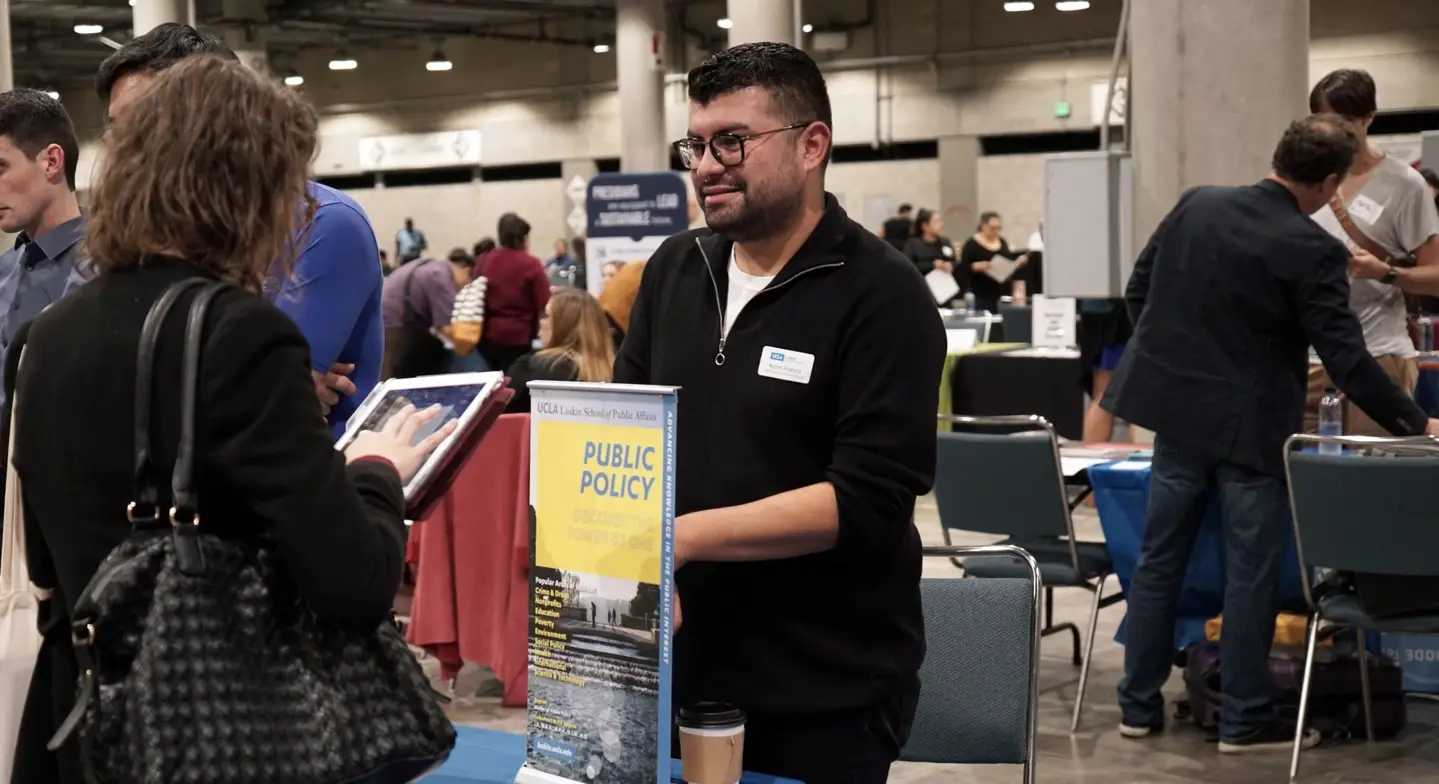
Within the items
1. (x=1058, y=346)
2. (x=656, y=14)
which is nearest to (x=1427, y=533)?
(x=1058, y=346)

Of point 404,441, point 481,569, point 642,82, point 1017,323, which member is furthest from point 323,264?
point 642,82

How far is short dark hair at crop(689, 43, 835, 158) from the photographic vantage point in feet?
6.32

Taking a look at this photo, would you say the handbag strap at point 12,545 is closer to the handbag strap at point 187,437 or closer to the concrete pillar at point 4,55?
the handbag strap at point 187,437

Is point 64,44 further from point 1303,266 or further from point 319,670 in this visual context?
point 319,670

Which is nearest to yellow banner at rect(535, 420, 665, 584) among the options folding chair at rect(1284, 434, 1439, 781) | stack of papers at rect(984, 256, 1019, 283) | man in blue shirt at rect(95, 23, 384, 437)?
man in blue shirt at rect(95, 23, 384, 437)

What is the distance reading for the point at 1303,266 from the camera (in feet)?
13.7

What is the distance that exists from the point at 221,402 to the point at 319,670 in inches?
9.9

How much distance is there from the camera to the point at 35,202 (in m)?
2.86

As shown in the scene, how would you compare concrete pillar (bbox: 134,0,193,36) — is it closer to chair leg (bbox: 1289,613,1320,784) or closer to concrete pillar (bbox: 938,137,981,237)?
concrete pillar (bbox: 938,137,981,237)

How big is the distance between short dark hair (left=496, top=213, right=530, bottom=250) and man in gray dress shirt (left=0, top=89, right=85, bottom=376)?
699 cm

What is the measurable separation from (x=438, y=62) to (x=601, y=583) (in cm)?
2379

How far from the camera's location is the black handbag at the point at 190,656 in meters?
1.38

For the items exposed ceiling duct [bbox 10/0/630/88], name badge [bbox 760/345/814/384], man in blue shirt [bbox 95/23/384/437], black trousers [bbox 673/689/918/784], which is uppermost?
exposed ceiling duct [bbox 10/0/630/88]

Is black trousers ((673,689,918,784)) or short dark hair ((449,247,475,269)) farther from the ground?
short dark hair ((449,247,475,269))
